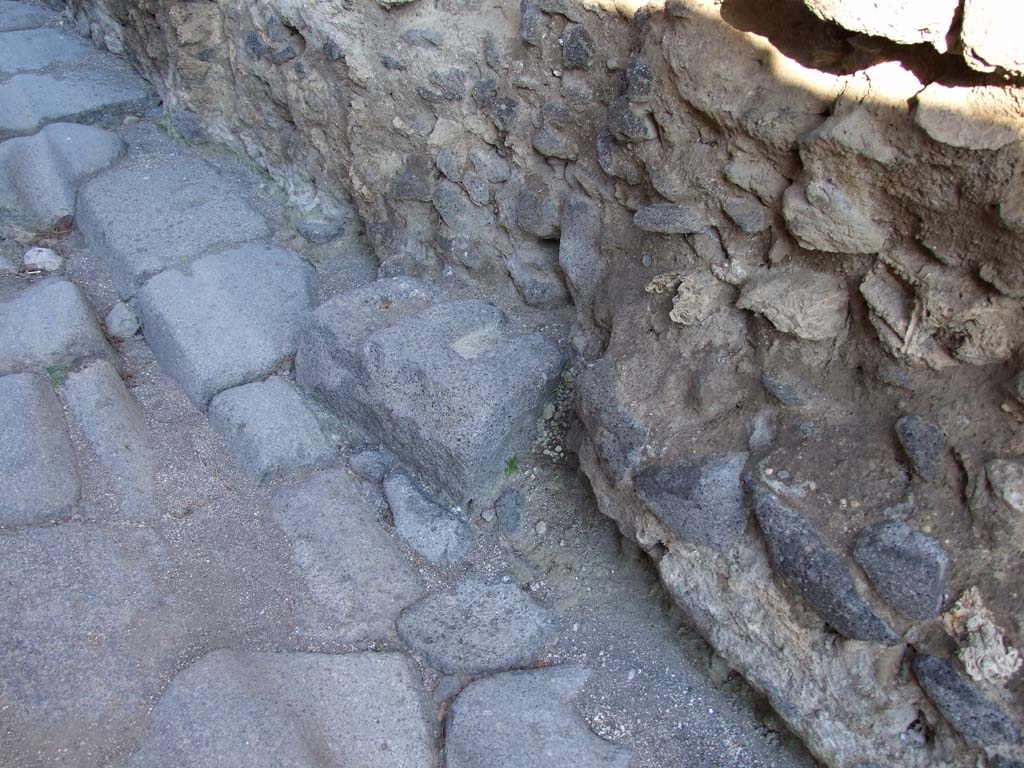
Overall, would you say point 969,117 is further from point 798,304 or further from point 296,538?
point 296,538

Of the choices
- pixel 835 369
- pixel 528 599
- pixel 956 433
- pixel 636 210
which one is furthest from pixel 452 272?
pixel 956 433

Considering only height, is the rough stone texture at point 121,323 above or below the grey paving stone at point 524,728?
below

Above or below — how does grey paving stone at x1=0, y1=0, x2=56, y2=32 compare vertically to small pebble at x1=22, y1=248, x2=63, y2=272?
above

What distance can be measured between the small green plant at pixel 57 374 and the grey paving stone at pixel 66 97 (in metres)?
1.09

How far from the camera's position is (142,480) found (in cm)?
204

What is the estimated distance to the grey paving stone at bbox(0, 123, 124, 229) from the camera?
8.80 feet

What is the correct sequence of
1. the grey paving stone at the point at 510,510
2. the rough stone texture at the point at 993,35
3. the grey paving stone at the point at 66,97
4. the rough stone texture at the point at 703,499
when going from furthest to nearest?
the grey paving stone at the point at 66,97 → the grey paving stone at the point at 510,510 → the rough stone texture at the point at 703,499 → the rough stone texture at the point at 993,35

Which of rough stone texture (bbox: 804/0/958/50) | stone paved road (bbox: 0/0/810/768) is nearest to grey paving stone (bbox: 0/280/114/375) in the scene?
stone paved road (bbox: 0/0/810/768)

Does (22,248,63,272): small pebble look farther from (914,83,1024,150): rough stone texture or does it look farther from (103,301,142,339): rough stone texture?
(914,83,1024,150): rough stone texture

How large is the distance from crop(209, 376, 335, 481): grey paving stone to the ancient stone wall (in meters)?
0.65

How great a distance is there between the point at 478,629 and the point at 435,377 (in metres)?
0.54

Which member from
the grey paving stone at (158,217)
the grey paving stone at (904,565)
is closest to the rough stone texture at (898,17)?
the grey paving stone at (904,565)

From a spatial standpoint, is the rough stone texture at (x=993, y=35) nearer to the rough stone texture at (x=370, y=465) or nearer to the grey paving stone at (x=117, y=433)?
the rough stone texture at (x=370, y=465)

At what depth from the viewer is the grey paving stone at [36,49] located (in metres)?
3.16
